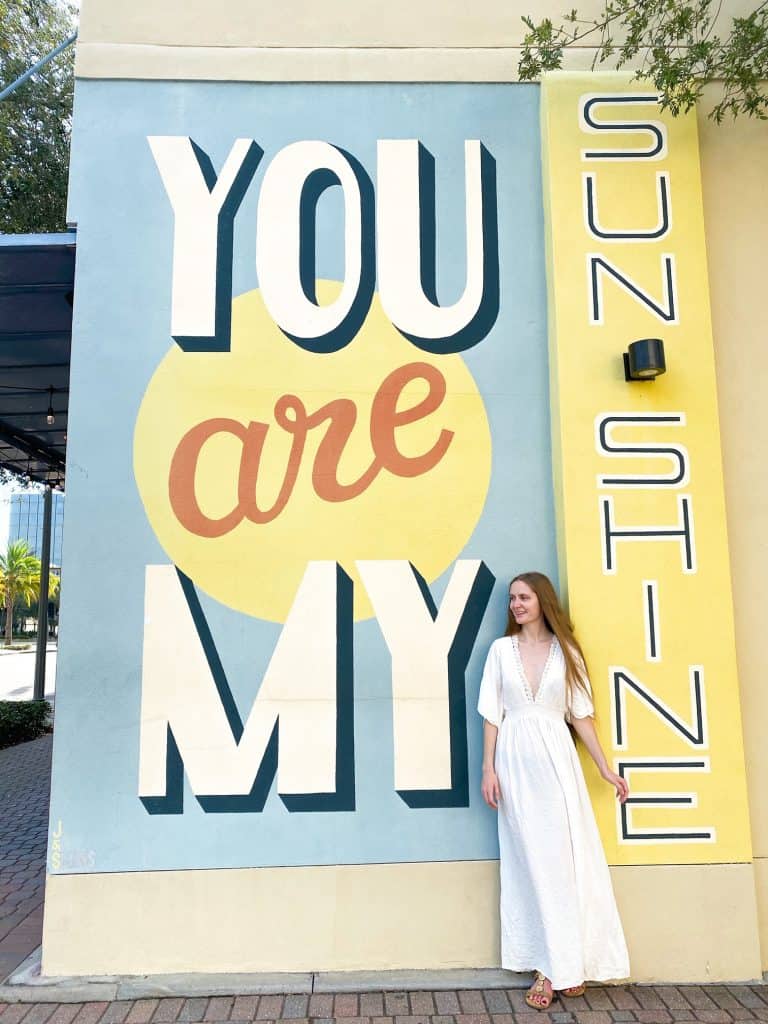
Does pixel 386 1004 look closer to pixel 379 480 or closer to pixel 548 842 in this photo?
pixel 548 842

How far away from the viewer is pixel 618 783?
3.49 metres

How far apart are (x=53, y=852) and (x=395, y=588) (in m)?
2.08

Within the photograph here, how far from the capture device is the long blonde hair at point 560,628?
3520 mm

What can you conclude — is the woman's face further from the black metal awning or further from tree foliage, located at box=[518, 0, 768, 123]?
the black metal awning

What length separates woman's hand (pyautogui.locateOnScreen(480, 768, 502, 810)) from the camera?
3.47 metres

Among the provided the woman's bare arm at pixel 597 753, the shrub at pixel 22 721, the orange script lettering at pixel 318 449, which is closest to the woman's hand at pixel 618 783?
the woman's bare arm at pixel 597 753

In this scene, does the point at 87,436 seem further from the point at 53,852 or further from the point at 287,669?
the point at 53,852

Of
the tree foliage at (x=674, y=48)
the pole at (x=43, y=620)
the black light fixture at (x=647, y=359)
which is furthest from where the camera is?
the pole at (x=43, y=620)

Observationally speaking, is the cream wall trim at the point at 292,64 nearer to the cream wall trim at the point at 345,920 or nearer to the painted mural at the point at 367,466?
the painted mural at the point at 367,466

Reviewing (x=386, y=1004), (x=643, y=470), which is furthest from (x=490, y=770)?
(x=643, y=470)

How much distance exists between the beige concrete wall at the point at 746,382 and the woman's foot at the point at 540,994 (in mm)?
1164

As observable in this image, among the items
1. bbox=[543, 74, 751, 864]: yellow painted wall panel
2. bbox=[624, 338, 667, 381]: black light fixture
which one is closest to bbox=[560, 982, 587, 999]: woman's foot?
bbox=[543, 74, 751, 864]: yellow painted wall panel

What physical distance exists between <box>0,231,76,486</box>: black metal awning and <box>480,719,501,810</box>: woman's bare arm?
3.43 metres

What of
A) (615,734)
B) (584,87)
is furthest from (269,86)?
(615,734)
